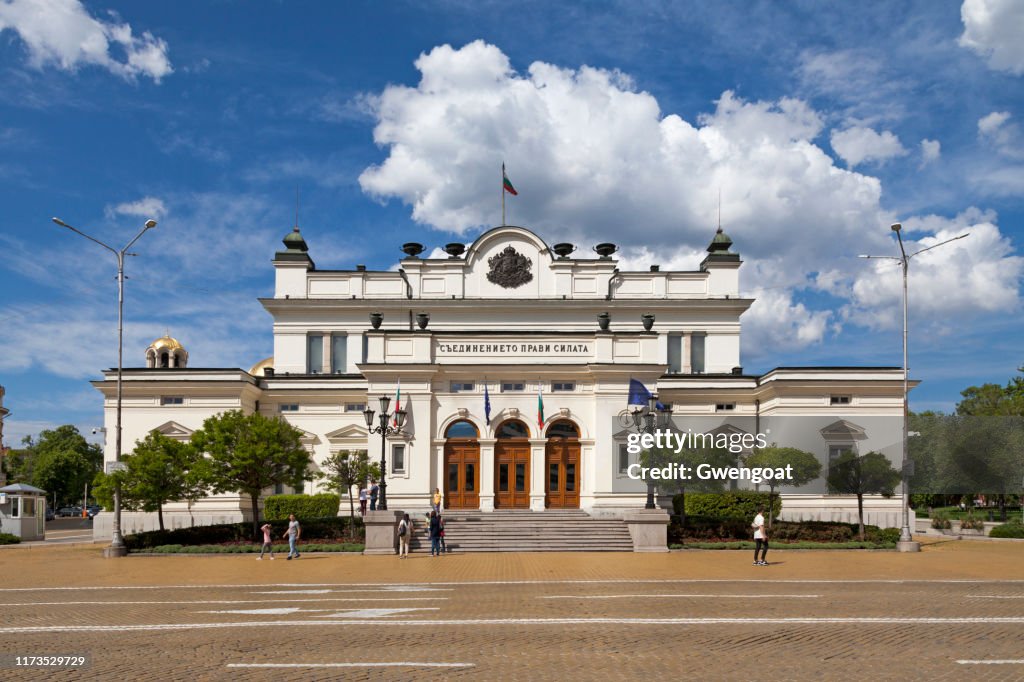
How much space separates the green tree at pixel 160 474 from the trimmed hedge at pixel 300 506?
688 centimetres

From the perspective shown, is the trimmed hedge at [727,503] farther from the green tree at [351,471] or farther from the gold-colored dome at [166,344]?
the gold-colored dome at [166,344]

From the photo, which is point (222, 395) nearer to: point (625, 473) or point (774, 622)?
point (625, 473)

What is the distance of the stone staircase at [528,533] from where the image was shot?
3566 cm

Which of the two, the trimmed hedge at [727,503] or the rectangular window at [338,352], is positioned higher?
the rectangular window at [338,352]

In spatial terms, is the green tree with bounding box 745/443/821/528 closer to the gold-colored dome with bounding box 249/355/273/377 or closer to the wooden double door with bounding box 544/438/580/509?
the wooden double door with bounding box 544/438/580/509

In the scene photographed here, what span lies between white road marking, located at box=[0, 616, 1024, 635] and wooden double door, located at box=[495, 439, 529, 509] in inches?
1025

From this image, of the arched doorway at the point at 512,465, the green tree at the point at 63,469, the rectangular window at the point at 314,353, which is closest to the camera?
the arched doorway at the point at 512,465

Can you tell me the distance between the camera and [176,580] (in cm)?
2517

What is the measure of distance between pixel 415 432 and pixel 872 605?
26.9m

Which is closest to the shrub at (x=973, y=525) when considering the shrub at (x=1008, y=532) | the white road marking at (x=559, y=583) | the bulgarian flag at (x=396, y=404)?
the shrub at (x=1008, y=532)
